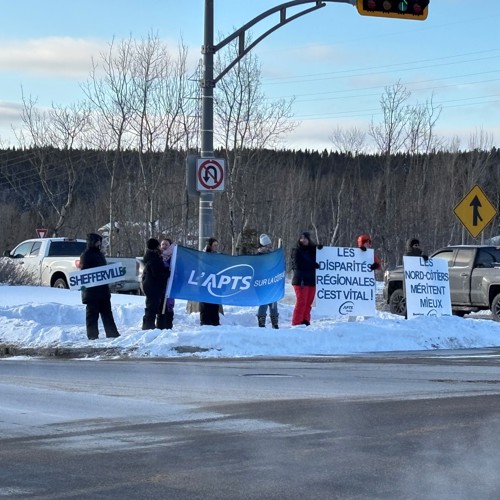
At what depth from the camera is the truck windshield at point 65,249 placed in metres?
30.9

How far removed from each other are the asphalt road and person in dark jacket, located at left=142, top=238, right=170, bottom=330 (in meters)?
4.27

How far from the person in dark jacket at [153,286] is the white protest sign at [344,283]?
3.37 m

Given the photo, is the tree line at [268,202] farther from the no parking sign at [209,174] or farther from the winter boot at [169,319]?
the winter boot at [169,319]

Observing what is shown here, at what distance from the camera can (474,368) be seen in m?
14.3

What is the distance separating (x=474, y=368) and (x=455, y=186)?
46376 mm

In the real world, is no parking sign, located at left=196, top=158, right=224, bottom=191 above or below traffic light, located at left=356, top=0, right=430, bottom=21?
below

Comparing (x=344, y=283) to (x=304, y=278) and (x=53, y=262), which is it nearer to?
(x=304, y=278)

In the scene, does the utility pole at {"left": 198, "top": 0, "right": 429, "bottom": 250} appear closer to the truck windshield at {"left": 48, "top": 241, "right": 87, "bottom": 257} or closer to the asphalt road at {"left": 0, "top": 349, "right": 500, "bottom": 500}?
the asphalt road at {"left": 0, "top": 349, "right": 500, "bottom": 500}

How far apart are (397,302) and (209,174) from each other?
7347mm

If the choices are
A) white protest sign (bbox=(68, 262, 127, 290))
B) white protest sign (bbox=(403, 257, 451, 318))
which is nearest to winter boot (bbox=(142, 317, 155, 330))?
white protest sign (bbox=(68, 262, 127, 290))

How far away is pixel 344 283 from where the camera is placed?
2050 centimetres

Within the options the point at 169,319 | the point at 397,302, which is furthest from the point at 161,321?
the point at 397,302

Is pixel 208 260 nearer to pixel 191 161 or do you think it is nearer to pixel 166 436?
pixel 191 161

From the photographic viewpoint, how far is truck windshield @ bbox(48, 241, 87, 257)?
30906 millimetres
